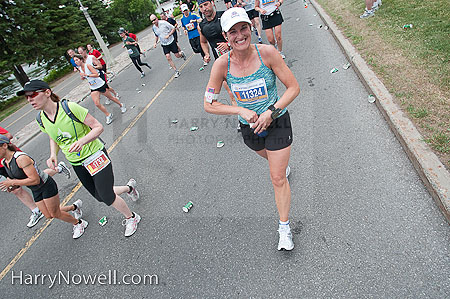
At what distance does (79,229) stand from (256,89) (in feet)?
10.9

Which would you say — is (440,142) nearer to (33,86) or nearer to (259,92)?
(259,92)

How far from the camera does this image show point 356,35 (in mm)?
6723

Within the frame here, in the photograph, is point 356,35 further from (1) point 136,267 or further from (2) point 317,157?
(1) point 136,267

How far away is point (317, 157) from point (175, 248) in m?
2.32

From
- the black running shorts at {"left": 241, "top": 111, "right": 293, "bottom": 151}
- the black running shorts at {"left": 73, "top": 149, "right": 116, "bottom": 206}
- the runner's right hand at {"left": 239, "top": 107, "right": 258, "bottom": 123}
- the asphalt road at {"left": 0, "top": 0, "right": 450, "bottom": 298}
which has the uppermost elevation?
the runner's right hand at {"left": 239, "top": 107, "right": 258, "bottom": 123}

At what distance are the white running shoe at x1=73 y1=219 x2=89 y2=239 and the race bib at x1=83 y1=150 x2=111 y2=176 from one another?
1281 mm

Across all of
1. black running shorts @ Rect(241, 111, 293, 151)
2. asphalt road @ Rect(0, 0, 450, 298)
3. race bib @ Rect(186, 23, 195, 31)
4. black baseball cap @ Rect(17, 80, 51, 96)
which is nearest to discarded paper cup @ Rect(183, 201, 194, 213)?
asphalt road @ Rect(0, 0, 450, 298)

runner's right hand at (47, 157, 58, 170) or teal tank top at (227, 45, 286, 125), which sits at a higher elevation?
teal tank top at (227, 45, 286, 125)

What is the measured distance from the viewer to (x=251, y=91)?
233 cm

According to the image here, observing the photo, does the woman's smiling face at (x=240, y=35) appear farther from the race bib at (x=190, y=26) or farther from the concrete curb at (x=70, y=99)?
the concrete curb at (x=70, y=99)

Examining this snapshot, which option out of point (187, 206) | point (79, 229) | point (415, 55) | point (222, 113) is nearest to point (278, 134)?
point (222, 113)

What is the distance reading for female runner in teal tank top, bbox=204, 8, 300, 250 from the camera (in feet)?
7.04

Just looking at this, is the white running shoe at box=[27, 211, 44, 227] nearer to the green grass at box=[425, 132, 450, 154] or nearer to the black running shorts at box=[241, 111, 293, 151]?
the black running shorts at box=[241, 111, 293, 151]

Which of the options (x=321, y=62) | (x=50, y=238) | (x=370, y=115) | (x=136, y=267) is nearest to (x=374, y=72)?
(x=370, y=115)
